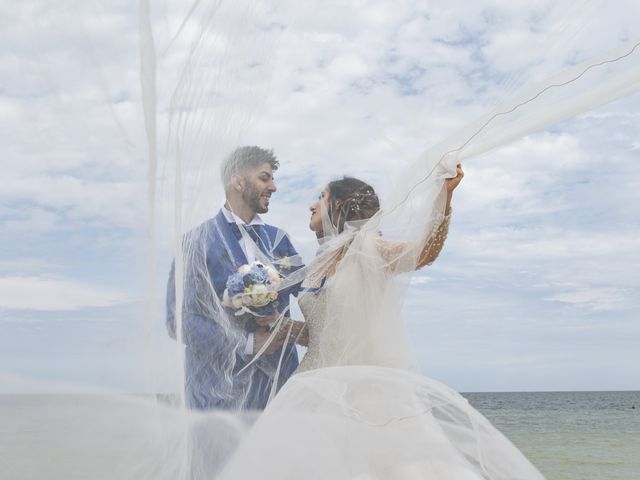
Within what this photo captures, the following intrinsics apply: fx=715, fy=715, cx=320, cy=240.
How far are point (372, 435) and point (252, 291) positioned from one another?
96 cm

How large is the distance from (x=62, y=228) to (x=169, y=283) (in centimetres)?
49

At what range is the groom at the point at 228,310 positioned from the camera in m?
3.11

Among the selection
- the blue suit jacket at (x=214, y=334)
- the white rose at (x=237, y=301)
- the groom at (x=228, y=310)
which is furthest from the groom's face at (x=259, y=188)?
the white rose at (x=237, y=301)

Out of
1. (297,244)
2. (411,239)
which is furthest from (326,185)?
(411,239)

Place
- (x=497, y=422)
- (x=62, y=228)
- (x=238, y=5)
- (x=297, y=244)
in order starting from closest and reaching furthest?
(x=62, y=228) → (x=238, y=5) → (x=297, y=244) → (x=497, y=422)

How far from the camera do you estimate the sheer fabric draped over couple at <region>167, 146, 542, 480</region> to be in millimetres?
2535

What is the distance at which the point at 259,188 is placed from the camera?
329 cm

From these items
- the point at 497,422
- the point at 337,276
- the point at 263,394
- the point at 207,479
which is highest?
the point at 337,276

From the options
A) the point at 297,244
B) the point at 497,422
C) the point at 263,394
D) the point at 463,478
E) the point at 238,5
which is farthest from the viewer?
the point at 497,422

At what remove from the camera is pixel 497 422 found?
2914 centimetres

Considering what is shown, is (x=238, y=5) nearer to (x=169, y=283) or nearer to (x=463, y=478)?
(x=169, y=283)

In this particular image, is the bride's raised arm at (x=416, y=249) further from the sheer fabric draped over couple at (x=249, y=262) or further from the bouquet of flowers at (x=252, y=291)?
the bouquet of flowers at (x=252, y=291)

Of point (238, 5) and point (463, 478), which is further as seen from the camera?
point (238, 5)

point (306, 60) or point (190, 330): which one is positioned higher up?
point (306, 60)
